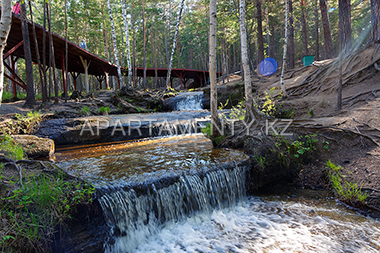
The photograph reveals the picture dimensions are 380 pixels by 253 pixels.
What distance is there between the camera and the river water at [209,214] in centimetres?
358

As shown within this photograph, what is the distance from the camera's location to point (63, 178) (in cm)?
366

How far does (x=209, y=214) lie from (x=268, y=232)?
121 cm

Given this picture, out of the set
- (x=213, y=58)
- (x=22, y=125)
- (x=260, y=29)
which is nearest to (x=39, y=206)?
(x=213, y=58)

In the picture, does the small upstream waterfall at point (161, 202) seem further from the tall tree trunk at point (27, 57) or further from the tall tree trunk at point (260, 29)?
the tall tree trunk at point (260, 29)

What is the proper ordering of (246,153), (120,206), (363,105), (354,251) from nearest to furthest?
(354,251) → (120,206) → (246,153) → (363,105)

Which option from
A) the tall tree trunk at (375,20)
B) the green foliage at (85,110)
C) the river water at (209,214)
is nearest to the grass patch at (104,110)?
the green foliage at (85,110)

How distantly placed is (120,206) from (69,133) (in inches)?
245

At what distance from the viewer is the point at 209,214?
181 inches

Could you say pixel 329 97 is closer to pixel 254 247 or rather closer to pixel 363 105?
pixel 363 105

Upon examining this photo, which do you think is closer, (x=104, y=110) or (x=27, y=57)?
(x=27, y=57)

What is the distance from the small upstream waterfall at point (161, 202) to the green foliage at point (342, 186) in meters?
2.02

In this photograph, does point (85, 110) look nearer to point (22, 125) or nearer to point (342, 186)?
point (22, 125)

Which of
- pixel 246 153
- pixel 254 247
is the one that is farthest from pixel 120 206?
pixel 246 153

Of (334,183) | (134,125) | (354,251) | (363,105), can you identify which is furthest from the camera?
(134,125)
